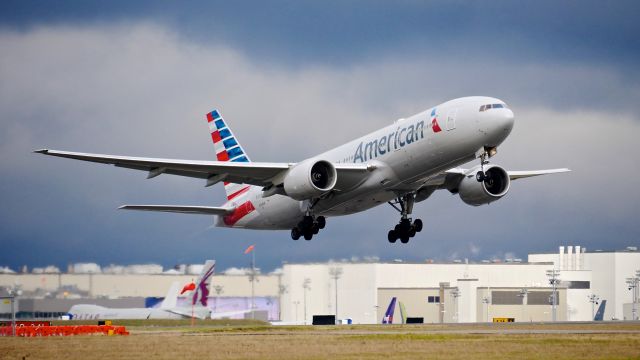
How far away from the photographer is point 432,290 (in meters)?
129

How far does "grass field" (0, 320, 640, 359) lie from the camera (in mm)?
40406

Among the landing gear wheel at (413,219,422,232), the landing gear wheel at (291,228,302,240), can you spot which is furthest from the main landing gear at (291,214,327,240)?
the landing gear wheel at (413,219,422,232)

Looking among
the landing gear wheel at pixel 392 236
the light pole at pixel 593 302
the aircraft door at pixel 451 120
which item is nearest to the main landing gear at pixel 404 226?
the landing gear wheel at pixel 392 236

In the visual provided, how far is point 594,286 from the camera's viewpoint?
13488 centimetres

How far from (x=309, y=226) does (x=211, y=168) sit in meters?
6.85

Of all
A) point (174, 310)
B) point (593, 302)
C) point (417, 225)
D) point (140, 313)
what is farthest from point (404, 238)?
point (593, 302)

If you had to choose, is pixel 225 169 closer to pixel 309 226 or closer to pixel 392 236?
pixel 309 226

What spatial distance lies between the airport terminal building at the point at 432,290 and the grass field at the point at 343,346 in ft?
204

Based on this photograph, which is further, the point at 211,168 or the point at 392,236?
the point at 392,236

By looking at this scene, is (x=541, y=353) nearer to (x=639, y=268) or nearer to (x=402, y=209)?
(x=402, y=209)

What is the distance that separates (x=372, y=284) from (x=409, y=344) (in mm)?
81764

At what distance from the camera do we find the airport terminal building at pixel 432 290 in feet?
404

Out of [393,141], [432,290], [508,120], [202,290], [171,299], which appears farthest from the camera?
[432,290]

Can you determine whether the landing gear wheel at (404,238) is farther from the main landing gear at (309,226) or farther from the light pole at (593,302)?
the light pole at (593,302)
